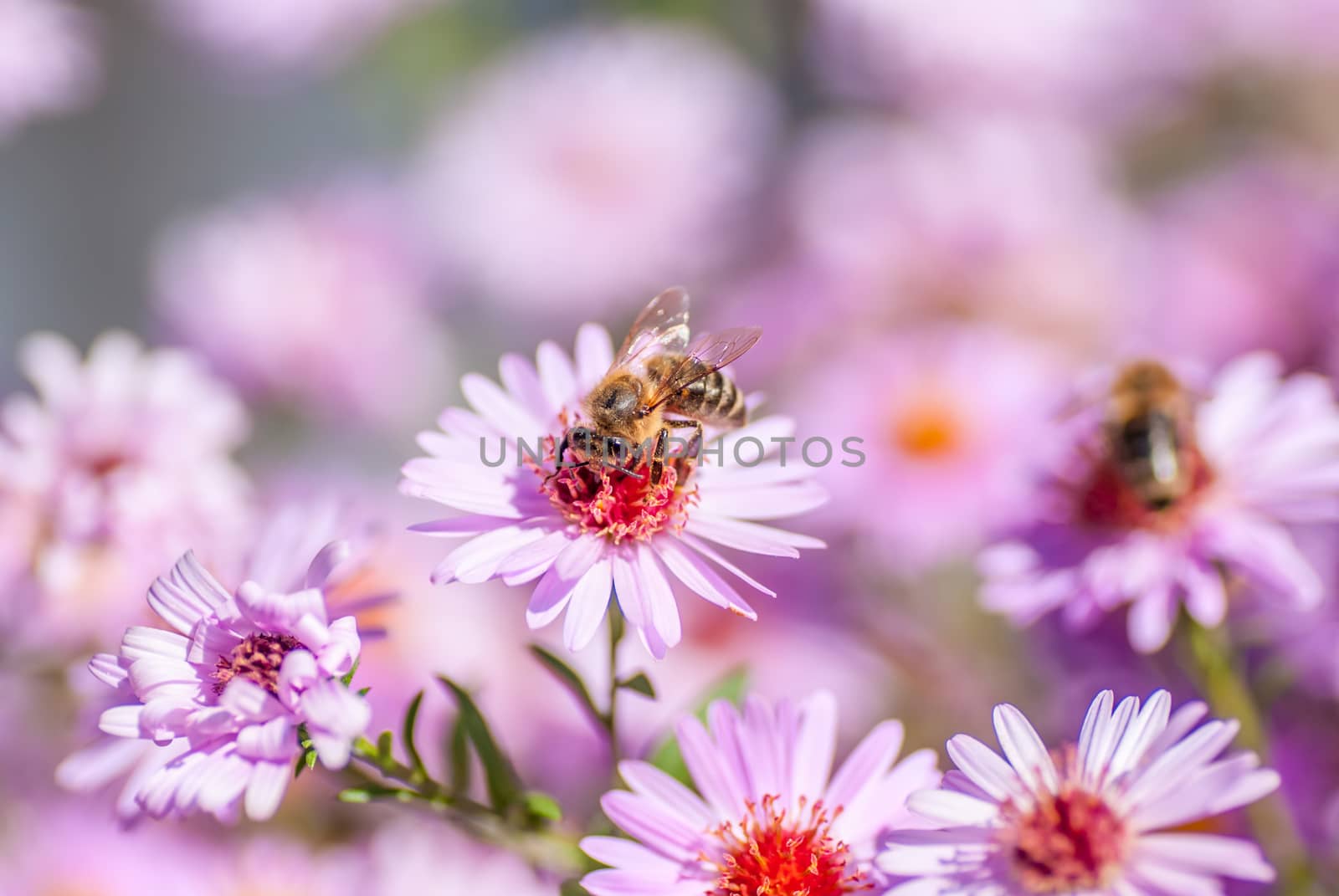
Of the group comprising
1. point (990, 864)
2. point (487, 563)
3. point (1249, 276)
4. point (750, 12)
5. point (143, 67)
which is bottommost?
point (990, 864)

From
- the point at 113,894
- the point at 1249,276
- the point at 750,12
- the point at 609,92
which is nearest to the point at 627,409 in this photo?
the point at 113,894

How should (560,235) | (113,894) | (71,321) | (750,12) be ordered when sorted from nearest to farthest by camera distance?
1. (113,894)
2. (560,235)
3. (750,12)
4. (71,321)

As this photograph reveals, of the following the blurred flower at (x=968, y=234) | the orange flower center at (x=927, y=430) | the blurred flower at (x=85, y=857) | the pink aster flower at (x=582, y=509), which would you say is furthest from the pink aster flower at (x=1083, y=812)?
the blurred flower at (x=968, y=234)

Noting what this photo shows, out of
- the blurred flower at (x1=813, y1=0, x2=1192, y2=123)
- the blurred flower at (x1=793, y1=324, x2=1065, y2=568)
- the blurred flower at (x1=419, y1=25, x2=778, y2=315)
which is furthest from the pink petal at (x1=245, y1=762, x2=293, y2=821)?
the blurred flower at (x1=813, y1=0, x2=1192, y2=123)

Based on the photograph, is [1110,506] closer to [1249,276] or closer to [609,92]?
[1249,276]

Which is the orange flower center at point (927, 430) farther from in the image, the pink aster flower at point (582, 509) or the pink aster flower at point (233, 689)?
the pink aster flower at point (233, 689)
